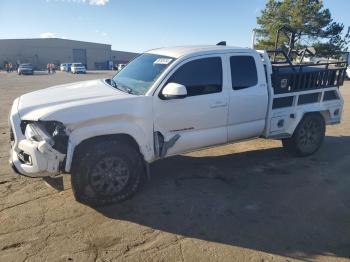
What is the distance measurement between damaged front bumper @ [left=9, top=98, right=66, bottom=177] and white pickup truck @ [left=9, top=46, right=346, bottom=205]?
Result: 0.04ft

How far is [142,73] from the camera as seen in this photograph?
16.6 ft

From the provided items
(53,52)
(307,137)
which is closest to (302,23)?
(307,137)

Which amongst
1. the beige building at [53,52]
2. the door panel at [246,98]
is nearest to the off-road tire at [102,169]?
the door panel at [246,98]

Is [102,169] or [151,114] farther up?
[151,114]

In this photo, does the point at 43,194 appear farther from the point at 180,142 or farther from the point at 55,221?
the point at 180,142

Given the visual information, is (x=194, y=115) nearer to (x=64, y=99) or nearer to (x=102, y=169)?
(x=102, y=169)

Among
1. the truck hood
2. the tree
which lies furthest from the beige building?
the truck hood

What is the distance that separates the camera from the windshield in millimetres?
4715

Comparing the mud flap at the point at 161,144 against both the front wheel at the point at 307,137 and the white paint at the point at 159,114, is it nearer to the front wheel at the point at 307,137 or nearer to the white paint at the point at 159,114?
the white paint at the point at 159,114

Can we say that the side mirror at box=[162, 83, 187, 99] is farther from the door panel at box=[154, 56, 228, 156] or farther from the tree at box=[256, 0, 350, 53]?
the tree at box=[256, 0, 350, 53]

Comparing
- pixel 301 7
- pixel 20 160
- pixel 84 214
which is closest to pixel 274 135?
pixel 84 214

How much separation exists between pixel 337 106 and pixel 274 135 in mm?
1712

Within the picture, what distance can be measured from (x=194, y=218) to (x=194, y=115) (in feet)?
4.78

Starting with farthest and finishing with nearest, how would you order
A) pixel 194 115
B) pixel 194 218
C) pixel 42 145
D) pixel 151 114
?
1. pixel 194 115
2. pixel 151 114
3. pixel 194 218
4. pixel 42 145
